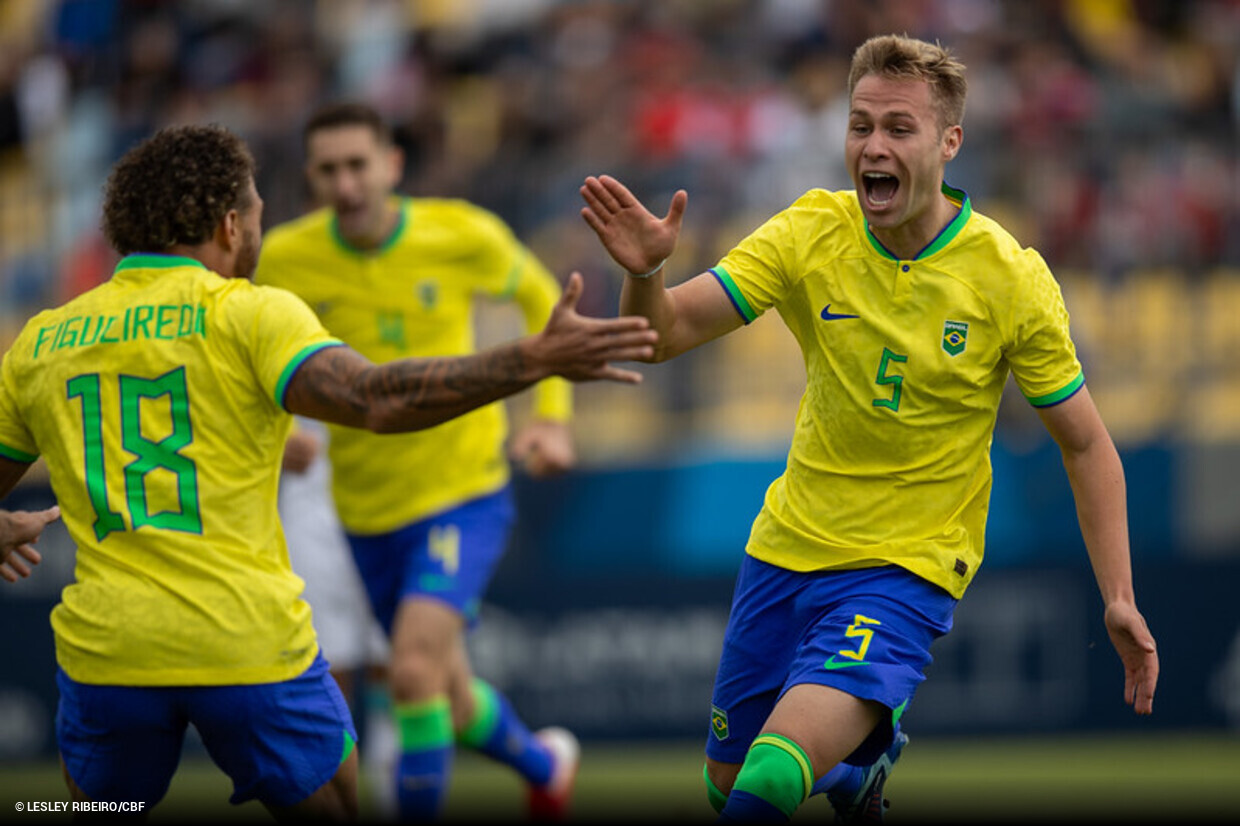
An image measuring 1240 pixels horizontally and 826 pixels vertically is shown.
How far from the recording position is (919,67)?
205 inches

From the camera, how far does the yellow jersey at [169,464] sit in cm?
473

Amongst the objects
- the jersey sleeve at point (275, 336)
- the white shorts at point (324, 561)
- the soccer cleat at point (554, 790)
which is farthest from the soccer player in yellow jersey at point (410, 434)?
the jersey sleeve at point (275, 336)

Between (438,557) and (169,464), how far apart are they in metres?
3.18

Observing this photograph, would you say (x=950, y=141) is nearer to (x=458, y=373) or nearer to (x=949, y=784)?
(x=458, y=373)

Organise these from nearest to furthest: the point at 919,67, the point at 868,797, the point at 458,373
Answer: the point at 458,373
the point at 919,67
the point at 868,797

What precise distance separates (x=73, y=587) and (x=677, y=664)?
22.8ft

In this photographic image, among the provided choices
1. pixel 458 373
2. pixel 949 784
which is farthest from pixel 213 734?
pixel 949 784

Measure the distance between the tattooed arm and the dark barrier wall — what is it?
6.94 metres

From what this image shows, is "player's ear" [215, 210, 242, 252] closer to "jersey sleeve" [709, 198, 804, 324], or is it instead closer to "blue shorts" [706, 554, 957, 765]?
"jersey sleeve" [709, 198, 804, 324]

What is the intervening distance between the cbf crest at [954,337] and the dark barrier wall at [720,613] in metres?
6.18

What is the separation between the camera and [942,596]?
5.42 metres

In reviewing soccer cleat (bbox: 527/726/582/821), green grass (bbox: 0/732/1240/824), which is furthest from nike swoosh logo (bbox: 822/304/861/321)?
soccer cleat (bbox: 527/726/582/821)

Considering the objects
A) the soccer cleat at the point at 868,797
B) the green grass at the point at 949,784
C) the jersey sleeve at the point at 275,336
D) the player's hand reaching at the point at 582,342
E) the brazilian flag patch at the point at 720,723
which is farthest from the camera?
the green grass at the point at 949,784

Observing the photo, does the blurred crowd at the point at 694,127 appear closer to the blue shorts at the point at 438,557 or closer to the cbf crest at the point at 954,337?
the blue shorts at the point at 438,557
